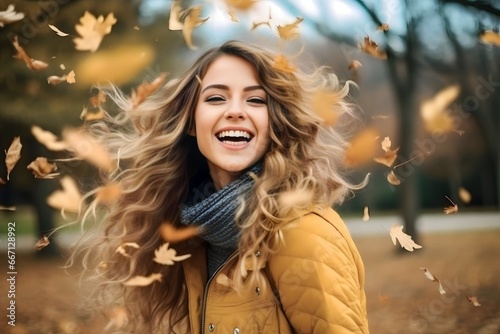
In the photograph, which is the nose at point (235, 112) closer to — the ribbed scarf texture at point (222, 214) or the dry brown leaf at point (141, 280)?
the ribbed scarf texture at point (222, 214)

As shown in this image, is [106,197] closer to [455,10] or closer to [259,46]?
[259,46]

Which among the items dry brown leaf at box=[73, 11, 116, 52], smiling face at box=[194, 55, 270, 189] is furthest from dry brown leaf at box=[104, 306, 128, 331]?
dry brown leaf at box=[73, 11, 116, 52]

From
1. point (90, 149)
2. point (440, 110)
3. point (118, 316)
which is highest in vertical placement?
point (90, 149)

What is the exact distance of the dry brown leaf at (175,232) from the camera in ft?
7.76

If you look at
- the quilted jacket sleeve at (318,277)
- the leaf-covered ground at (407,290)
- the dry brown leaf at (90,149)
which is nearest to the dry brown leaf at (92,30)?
the dry brown leaf at (90,149)

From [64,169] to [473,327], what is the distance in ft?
15.6

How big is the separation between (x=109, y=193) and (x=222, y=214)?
626 millimetres

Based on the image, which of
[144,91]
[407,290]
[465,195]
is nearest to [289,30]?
[144,91]

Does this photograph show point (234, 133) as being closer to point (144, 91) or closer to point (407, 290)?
point (144, 91)

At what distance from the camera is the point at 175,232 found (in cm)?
250

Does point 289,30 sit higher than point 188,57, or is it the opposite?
point 289,30

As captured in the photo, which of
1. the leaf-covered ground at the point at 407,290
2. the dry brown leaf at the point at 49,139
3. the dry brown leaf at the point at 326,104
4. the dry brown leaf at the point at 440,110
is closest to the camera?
the dry brown leaf at the point at 326,104

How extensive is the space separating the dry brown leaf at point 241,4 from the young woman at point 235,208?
1.21ft

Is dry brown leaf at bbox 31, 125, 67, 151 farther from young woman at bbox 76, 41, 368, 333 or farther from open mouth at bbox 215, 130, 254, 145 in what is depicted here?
open mouth at bbox 215, 130, 254, 145
